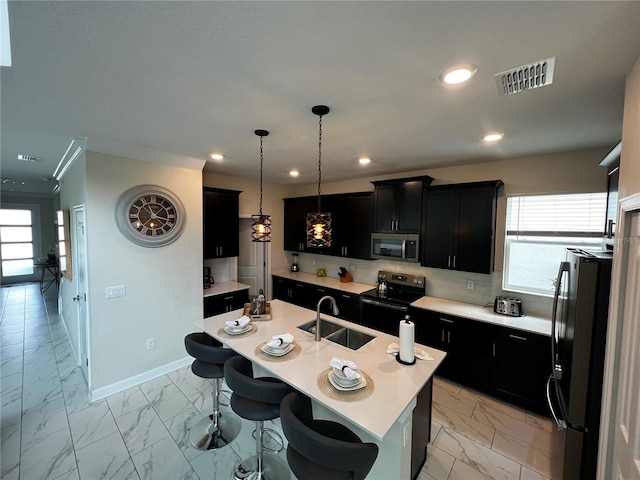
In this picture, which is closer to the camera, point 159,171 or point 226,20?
point 226,20

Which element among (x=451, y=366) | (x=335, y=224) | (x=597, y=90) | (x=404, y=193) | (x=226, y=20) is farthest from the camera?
(x=335, y=224)

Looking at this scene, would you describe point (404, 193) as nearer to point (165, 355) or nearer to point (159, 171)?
point (159, 171)

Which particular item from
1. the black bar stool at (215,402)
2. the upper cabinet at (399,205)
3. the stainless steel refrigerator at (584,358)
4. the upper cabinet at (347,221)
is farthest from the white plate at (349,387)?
the upper cabinet at (347,221)

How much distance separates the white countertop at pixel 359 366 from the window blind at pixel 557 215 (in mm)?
2156

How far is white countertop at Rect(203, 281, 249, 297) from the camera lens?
3.96 meters

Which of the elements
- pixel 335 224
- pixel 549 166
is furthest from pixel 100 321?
pixel 549 166

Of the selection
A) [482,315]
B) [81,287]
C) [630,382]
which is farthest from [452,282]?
[81,287]

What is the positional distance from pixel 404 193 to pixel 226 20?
3.12 meters

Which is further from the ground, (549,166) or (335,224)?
(549,166)

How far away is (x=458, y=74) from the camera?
145 cm

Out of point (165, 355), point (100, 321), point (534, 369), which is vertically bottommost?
point (165, 355)

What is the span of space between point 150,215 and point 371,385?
312cm

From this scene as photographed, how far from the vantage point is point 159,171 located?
128 inches

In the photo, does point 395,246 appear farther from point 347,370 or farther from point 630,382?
point 630,382
